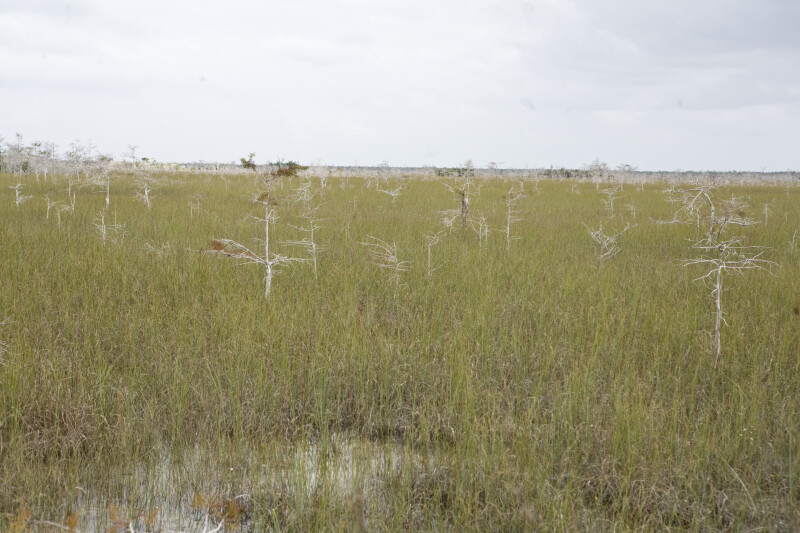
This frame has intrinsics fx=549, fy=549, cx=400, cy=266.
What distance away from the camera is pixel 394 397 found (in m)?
4.62

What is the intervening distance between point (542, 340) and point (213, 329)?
131 inches

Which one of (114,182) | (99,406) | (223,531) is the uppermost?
(114,182)

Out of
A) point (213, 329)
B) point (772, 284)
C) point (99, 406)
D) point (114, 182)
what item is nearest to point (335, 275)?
point (213, 329)

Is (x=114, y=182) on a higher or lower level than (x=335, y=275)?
higher

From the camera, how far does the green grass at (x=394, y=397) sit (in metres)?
3.20

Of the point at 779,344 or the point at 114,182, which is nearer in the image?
the point at 779,344

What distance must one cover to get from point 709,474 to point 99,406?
4.15 meters

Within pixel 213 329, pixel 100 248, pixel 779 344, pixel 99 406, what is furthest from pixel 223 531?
pixel 100 248

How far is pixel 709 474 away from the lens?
3.36 m

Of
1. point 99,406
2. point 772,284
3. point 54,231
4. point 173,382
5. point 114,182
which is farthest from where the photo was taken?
point 114,182

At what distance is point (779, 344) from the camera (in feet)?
18.2

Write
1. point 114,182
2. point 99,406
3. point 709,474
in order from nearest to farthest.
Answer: point 709,474 < point 99,406 < point 114,182

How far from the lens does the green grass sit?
320 centimetres

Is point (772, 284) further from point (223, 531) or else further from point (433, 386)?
point (223, 531)
